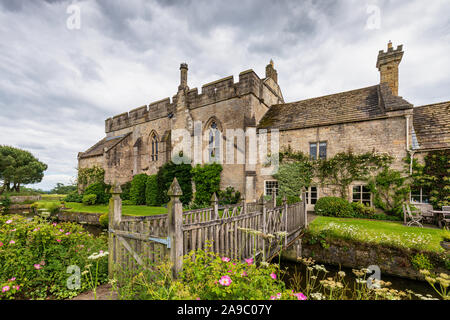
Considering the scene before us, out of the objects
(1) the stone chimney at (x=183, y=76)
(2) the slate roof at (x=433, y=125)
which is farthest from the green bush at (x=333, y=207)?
(1) the stone chimney at (x=183, y=76)

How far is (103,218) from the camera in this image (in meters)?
11.8

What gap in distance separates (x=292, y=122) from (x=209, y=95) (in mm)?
6917

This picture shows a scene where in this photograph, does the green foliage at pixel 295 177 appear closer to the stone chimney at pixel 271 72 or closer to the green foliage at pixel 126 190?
the stone chimney at pixel 271 72

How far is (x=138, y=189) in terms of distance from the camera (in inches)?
756

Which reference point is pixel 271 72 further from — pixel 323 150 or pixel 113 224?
pixel 113 224

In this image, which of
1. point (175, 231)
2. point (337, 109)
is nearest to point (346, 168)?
point (337, 109)

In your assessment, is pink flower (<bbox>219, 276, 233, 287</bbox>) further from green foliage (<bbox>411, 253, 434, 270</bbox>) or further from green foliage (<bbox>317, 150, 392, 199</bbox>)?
green foliage (<bbox>317, 150, 392, 199</bbox>)

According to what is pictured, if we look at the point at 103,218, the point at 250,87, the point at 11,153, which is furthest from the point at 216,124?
the point at 11,153

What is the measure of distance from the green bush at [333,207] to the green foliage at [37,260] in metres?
10.8

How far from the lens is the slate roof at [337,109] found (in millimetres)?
11203

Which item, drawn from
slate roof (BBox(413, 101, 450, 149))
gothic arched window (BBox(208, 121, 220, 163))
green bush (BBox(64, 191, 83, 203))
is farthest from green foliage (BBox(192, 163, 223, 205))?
green bush (BBox(64, 191, 83, 203))
